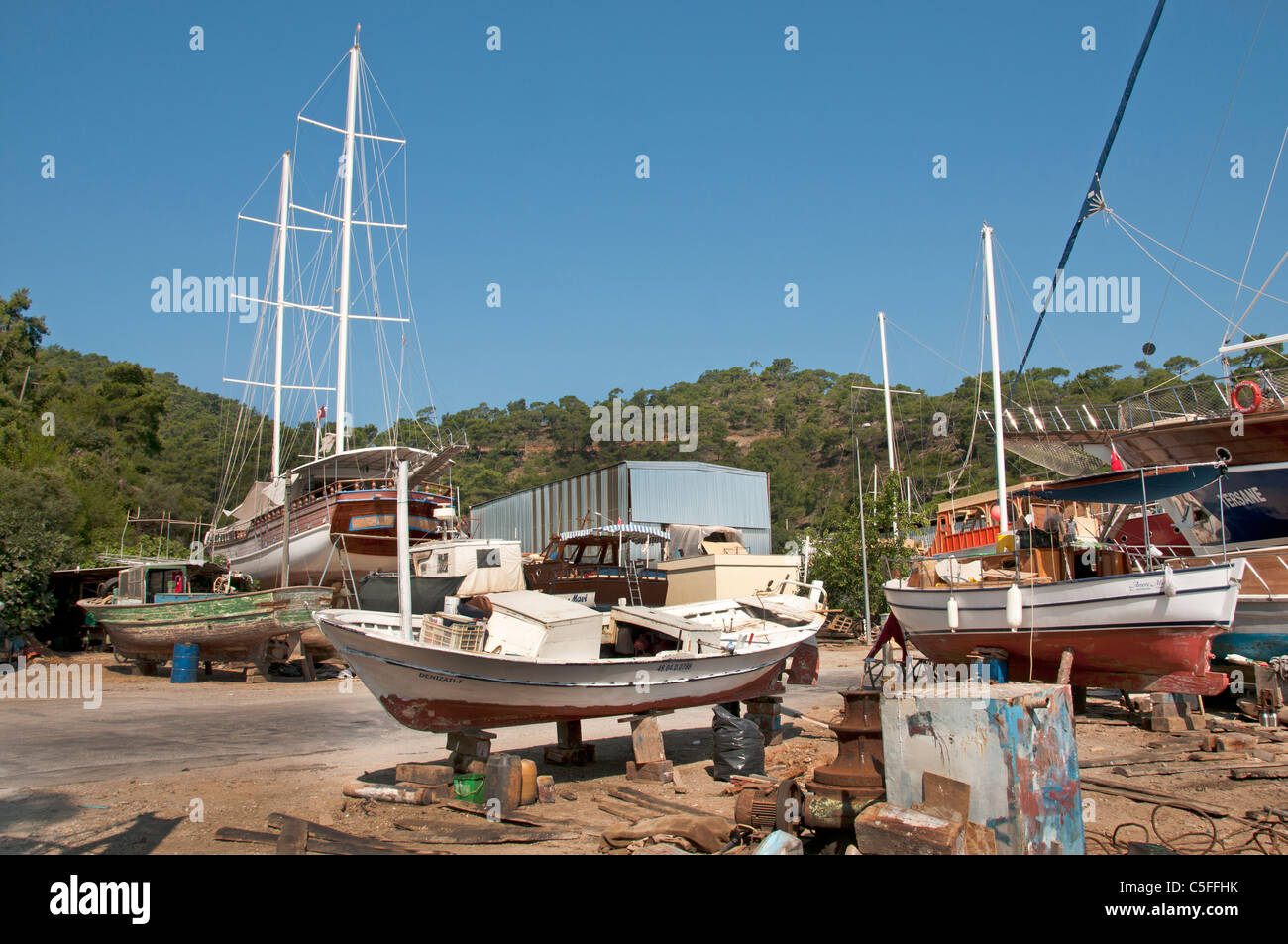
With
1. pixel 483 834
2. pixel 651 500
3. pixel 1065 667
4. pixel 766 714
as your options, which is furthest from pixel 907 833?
pixel 651 500

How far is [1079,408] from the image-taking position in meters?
19.3

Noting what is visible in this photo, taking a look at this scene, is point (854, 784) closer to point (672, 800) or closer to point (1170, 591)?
point (672, 800)

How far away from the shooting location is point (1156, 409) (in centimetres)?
1783

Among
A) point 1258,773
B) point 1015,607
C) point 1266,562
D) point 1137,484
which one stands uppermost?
point 1137,484

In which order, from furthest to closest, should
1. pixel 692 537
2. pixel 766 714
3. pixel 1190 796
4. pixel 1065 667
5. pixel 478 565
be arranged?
pixel 692 537
pixel 478 565
pixel 1065 667
pixel 766 714
pixel 1190 796

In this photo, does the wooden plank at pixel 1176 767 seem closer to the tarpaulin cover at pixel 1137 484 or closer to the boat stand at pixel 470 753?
the tarpaulin cover at pixel 1137 484

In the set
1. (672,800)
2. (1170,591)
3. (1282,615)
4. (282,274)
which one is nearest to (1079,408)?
(1282,615)

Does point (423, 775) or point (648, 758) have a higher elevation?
point (423, 775)

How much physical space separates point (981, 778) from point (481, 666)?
5.62 metres

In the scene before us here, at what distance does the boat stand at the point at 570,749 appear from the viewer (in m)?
10.4

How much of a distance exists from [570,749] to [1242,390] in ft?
49.0

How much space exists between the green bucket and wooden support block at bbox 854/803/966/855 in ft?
14.6

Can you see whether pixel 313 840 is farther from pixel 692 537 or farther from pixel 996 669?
pixel 692 537

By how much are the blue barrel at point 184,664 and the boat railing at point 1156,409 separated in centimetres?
1833
